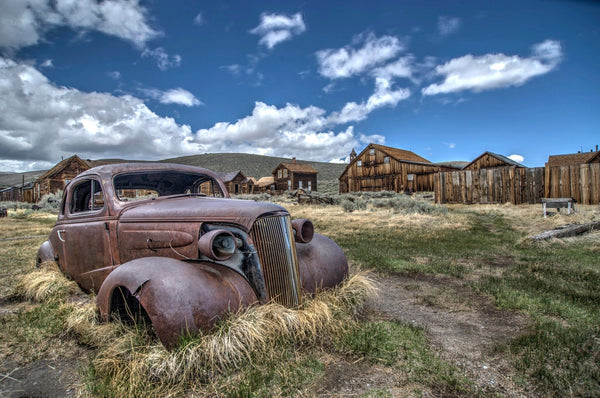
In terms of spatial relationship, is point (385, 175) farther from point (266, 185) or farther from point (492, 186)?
point (266, 185)

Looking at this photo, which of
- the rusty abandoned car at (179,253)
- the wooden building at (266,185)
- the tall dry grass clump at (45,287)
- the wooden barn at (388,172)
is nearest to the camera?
the rusty abandoned car at (179,253)

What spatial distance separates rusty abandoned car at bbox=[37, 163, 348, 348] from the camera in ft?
7.90

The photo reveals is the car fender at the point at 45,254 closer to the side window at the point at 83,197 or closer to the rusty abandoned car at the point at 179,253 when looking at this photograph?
the rusty abandoned car at the point at 179,253

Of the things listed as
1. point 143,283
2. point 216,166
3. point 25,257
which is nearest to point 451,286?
point 143,283

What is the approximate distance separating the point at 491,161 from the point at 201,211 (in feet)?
104

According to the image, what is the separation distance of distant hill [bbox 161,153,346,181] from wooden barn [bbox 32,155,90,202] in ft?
153

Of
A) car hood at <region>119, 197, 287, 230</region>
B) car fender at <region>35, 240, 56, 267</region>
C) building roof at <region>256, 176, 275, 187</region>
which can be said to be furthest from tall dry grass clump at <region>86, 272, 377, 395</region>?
building roof at <region>256, 176, 275, 187</region>

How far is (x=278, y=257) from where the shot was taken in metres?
2.88

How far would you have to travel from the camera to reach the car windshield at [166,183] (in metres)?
3.97

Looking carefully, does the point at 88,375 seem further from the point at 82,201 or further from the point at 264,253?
the point at 82,201

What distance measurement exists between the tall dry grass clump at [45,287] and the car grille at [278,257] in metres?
2.94

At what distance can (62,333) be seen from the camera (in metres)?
3.02

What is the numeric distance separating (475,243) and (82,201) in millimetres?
8315

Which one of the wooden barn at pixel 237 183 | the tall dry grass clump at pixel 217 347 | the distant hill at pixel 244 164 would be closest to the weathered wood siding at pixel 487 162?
the tall dry grass clump at pixel 217 347
